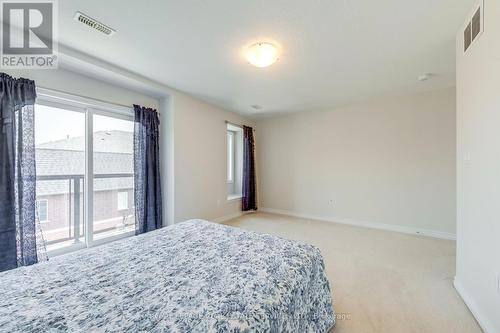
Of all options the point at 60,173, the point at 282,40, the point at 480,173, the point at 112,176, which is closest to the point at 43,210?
the point at 60,173

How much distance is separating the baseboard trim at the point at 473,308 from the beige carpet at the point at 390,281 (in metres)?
0.04

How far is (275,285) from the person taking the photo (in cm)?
112

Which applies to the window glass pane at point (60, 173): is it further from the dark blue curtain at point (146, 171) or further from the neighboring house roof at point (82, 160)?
the dark blue curtain at point (146, 171)

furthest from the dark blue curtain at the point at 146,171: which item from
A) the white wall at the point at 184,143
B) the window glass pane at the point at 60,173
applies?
the window glass pane at the point at 60,173

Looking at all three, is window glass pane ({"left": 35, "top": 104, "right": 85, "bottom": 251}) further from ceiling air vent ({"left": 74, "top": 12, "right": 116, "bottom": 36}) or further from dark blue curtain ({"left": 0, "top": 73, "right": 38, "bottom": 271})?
ceiling air vent ({"left": 74, "top": 12, "right": 116, "bottom": 36})

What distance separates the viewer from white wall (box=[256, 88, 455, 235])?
11.4ft

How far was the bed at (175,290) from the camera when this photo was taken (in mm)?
863

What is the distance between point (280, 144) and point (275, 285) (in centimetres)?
431

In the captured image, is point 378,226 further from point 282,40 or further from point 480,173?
point 282,40

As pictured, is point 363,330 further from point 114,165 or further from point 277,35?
point 114,165

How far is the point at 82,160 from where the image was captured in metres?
2.82

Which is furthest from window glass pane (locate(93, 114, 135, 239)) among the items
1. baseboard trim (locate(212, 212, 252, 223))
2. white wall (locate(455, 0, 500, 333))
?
white wall (locate(455, 0, 500, 333))

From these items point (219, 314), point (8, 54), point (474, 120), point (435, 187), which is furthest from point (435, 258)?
point (8, 54)

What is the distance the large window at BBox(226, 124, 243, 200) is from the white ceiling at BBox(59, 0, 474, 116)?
207cm
